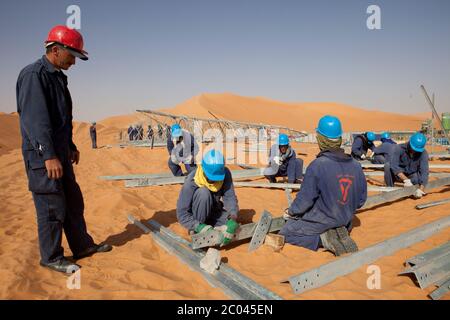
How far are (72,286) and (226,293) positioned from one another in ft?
4.18

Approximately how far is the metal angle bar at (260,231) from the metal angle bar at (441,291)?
5.27 feet

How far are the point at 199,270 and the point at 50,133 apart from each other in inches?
67.9

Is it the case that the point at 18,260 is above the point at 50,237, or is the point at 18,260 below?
below

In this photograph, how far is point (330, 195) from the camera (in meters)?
3.29

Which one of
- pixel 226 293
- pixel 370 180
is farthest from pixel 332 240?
pixel 370 180

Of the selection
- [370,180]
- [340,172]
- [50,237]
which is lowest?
[370,180]

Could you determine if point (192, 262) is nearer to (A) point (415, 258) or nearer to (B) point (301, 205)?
(B) point (301, 205)

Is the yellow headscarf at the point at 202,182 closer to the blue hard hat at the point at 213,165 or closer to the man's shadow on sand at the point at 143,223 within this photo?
the blue hard hat at the point at 213,165

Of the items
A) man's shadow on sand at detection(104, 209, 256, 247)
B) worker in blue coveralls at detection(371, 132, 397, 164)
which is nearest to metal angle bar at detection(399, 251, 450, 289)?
man's shadow on sand at detection(104, 209, 256, 247)

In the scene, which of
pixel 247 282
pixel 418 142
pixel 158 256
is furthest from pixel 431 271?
pixel 418 142

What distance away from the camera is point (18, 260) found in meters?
3.06

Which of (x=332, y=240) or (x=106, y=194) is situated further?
(x=106, y=194)

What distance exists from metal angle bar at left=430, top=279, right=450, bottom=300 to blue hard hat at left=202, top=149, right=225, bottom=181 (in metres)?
2.06

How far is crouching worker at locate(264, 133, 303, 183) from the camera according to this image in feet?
21.9
